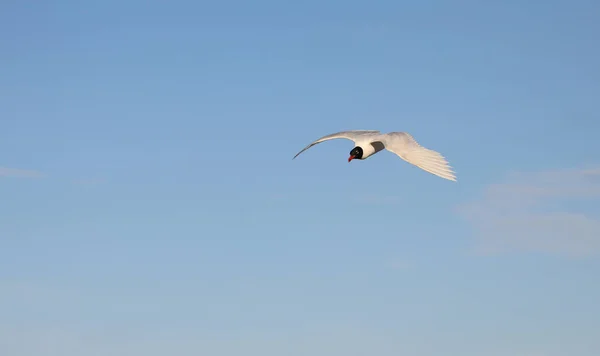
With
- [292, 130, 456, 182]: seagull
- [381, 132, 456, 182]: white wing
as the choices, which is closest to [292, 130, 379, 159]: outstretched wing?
[292, 130, 456, 182]: seagull

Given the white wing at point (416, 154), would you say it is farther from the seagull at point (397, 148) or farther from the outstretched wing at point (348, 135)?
the outstretched wing at point (348, 135)

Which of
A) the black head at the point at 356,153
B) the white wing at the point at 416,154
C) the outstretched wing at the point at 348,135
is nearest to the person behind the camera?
the white wing at the point at 416,154

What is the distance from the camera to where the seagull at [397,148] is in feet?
167

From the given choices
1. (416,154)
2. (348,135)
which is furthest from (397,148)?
(348,135)

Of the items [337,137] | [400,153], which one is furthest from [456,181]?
[337,137]

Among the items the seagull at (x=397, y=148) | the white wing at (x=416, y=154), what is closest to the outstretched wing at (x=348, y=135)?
the seagull at (x=397, y=148)

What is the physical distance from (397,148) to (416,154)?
81.1 inches

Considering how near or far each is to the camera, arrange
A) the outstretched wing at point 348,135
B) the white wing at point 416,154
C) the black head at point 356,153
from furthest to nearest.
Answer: the outstretched wing at point 348,135 → the black head at point 356,153 → the white wing at point 416,154

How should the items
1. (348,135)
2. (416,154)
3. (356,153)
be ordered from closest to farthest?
(416,154) < (356,153) < (348,135)

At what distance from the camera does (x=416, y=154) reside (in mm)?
52594

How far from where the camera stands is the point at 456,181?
48000 millimetres

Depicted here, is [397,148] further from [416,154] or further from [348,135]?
[348,135]

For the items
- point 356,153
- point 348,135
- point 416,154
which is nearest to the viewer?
point 416,154

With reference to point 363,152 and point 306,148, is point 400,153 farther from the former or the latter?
point 306,148
